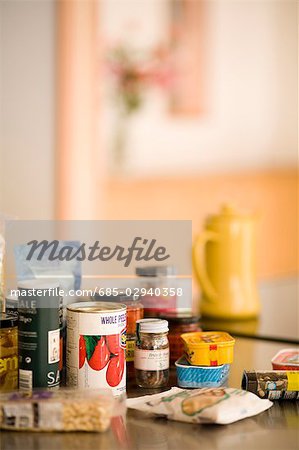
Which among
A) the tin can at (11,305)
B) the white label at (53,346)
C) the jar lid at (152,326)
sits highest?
the tin can at (11,305)

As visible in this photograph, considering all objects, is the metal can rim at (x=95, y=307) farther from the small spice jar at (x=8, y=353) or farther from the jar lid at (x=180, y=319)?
the jar lid at (x=180, y=319)

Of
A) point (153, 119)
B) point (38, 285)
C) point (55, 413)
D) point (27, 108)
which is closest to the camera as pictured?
point (55, 413)

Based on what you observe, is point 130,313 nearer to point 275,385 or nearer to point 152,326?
point 152,326

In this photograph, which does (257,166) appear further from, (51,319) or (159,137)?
(51,319)

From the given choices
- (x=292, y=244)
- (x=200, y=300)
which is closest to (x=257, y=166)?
(x=292, y=244)

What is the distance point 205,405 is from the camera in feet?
3.54

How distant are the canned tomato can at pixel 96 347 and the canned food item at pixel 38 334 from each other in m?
0.03

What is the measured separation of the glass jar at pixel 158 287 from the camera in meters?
1.44

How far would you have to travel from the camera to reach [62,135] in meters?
3.62

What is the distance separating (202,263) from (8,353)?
86 cm

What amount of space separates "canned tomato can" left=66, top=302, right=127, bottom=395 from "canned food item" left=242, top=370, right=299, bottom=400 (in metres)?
0.19

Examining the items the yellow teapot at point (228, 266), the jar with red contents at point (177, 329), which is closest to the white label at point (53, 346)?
the jar with red contents at point (177, 329)

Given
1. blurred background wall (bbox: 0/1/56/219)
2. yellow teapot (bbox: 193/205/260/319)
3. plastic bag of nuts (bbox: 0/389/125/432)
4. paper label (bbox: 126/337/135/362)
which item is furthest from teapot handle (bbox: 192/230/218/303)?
blurred background wall (bbox: 0/1/56/219)

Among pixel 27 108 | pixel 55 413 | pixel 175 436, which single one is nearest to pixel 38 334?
pixel 55 413
